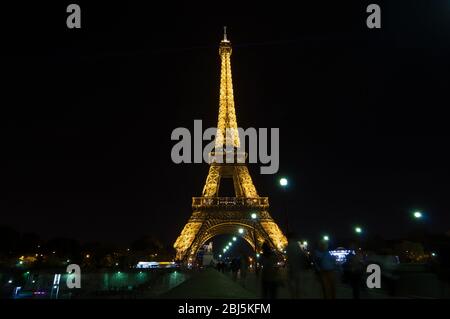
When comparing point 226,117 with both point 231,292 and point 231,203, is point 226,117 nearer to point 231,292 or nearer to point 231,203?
point 231,203

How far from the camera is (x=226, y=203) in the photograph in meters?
65.4

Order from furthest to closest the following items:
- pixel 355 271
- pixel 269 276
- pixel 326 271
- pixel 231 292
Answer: pixel 231 292
pixel 355 271
pixel 326 271
pixel 269 276

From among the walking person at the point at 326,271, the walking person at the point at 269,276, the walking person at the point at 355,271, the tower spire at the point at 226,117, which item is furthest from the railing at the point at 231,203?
the walking person at the point at 269,276

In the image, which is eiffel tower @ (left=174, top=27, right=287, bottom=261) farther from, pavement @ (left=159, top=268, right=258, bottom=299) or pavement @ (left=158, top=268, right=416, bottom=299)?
pavement @ (left=159, top=268, right=258, bottom=299)

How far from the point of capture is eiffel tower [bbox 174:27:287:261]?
61.3 meters

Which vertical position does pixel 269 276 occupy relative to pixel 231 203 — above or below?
below

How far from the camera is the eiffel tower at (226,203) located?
2415 inches

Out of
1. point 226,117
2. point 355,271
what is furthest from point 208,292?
point 226,117

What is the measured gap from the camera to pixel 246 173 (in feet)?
221

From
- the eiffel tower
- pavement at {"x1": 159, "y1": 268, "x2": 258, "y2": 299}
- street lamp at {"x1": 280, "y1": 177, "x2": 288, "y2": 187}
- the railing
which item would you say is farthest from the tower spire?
pavement at {"x1": 159, "y1": 268, "x2": 258, "y2": 299}
